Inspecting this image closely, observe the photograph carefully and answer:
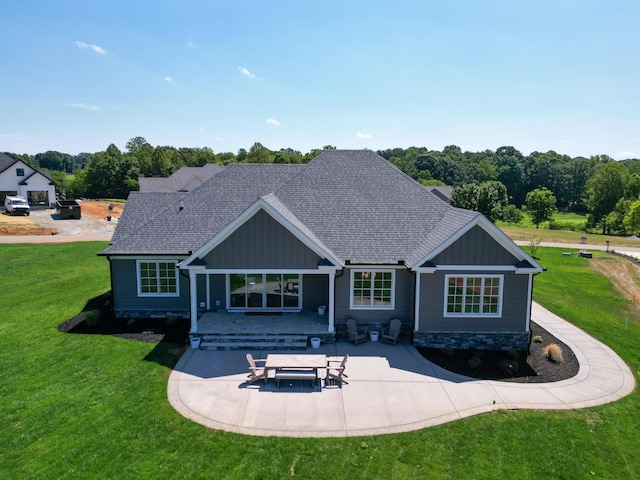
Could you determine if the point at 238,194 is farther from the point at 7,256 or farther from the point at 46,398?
the point at 7,256

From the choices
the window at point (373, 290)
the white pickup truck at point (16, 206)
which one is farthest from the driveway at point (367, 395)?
the white pickup truck at point (16, 206)

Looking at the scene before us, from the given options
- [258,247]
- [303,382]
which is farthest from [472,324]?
[258,247]

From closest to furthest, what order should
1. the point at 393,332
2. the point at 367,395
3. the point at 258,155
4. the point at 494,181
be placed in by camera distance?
the point at 367,395
the point at 393,332
the point at 258,155
the point at 494,181

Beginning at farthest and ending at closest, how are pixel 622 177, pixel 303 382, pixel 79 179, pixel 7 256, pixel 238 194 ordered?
pixel 79 179 → pixel 622 177 → pixel 7 256 → pixel 238 194 → pixel 303 382

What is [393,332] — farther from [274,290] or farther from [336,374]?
[274,290]

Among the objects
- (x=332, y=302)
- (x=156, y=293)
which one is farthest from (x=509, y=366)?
(x=156, y=293)

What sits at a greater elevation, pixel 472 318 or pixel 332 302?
pixel 332 302
